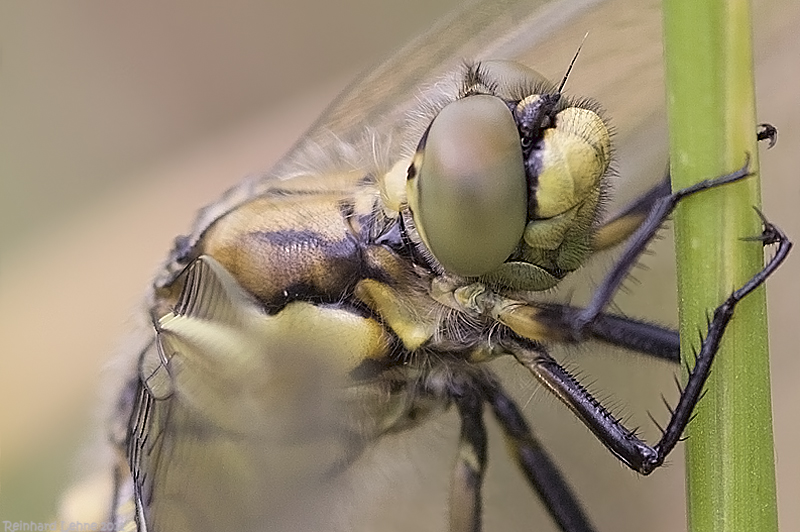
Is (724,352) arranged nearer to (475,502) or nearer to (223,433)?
(223,433)

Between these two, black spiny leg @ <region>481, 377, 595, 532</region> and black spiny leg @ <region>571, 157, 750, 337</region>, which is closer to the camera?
black spiny leg @ <region>571, 157, 750, 337</region>

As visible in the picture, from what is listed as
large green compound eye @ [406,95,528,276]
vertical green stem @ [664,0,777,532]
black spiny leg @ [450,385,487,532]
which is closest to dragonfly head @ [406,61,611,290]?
large green compound eye @ [406,95,528,276]

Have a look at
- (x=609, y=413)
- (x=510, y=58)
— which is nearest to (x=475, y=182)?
(x=609, y=413)

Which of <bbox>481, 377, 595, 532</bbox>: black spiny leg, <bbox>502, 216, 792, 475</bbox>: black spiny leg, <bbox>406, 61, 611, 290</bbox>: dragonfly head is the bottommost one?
<bbox>481, 377, 595, 532</bbox>: black spiny leg

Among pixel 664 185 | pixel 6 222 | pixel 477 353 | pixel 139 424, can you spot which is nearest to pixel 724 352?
pixel 664 185

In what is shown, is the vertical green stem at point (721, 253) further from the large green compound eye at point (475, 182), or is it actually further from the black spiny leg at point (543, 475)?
the black spiny leg at point (543, 475)

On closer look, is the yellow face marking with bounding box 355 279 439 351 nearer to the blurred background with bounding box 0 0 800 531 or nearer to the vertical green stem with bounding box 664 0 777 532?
the blurred background with bounding box 0 0 800 531

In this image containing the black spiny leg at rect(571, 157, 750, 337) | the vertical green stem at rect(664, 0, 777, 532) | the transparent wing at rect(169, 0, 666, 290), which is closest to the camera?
the vertical green stem at rect(664, 0, 777, 532)

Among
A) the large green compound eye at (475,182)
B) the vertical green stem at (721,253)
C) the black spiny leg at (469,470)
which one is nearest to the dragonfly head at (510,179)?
the large green compound eye at (475,182)
